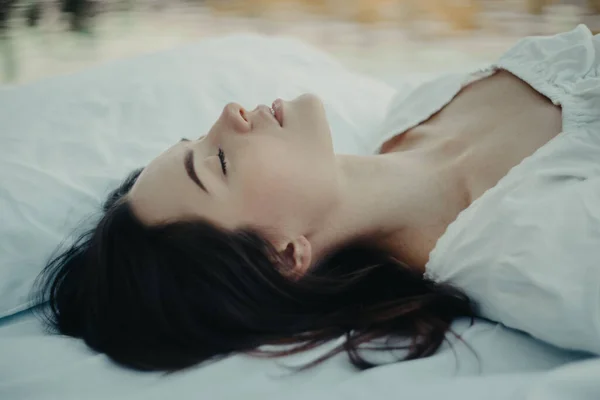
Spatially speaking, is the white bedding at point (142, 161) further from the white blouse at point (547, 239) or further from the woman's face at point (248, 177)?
the woman's face at point (248, 177)

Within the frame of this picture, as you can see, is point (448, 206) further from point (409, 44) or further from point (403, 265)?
point (409, 44)

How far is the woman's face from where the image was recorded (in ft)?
2.87

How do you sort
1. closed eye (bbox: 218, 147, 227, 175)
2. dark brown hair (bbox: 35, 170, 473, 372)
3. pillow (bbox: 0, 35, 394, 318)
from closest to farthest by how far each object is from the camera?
dark brown hair (bbox: 35, 170, 473, 372) → closed eye (bbox: 218, 147, 227, 175) → pillow (bbox: 0, 35, 394, 318)

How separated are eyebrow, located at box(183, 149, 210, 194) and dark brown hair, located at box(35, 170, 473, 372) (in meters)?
0.07

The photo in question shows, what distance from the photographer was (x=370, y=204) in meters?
0.99

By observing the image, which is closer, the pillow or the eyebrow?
the eyebrow

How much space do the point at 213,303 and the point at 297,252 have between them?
0.52ft

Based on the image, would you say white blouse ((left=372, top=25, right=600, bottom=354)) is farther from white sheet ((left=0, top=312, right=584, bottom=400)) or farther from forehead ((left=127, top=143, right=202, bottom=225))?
forehead ((left=127, top=143, right=202, bottom=225))

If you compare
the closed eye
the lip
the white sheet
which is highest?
the lip

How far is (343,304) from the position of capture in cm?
89

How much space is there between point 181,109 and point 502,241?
2.74 feet

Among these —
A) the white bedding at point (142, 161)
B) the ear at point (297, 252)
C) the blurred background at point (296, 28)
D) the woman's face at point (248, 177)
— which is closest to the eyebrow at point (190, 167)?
the woman's face at point (248, 177)

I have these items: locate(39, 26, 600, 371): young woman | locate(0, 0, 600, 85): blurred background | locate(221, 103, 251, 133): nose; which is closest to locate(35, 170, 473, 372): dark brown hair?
locate(39, 26, 600, 371): young woman

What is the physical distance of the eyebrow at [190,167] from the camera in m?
0.88
